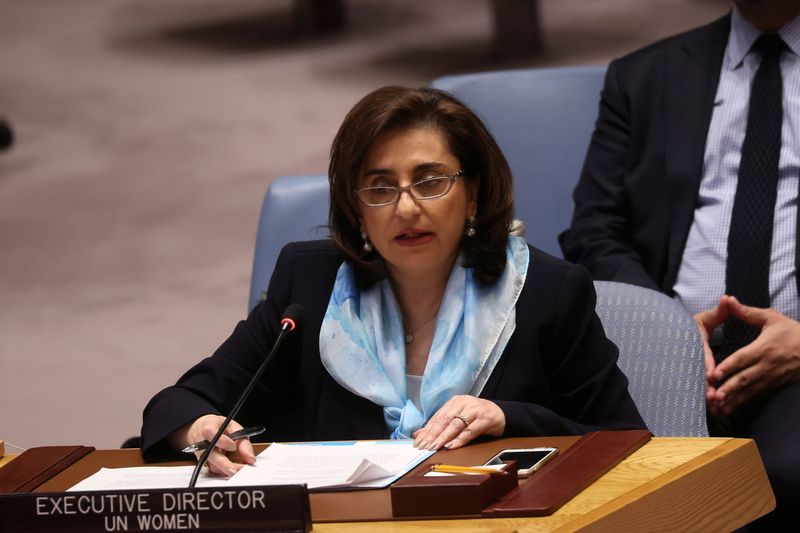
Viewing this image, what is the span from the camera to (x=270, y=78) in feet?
15.5

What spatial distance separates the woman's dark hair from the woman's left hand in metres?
0.36

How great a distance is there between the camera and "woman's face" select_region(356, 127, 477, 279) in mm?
2328

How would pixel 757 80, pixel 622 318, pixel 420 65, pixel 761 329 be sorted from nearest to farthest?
1. pixel 622 318
2. pixel 761 329
3. pixel 757 80
4. pixel 420 65

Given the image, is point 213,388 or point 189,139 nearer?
point 213,388

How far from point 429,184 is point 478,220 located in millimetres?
136

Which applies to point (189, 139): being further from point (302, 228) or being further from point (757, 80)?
point (757, 80)

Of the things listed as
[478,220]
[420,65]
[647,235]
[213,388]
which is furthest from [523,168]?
[213,388]

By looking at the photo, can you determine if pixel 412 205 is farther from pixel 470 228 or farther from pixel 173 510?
pixel 173 510

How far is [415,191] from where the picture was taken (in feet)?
7.64

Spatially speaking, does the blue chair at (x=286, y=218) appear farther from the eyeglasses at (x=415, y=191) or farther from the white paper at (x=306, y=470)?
the white paper at (x=306, y=470)

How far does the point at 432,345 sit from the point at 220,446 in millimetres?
486

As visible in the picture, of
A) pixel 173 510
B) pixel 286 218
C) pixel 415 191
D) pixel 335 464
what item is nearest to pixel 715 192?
pixel 286 218

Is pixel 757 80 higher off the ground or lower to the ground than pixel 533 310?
higher

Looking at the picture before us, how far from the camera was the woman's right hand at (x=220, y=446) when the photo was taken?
198 centimetres
